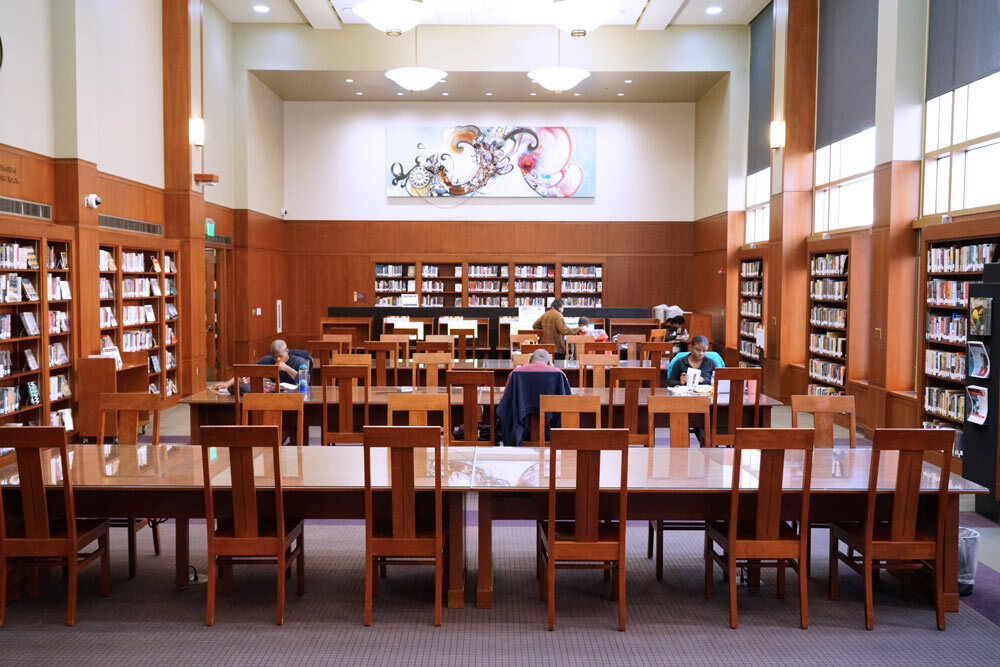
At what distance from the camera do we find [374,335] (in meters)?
13.7

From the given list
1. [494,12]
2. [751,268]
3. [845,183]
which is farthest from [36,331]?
[751,268]

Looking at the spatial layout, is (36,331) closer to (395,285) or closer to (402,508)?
(402,508)

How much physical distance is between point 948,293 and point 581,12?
16.3ft

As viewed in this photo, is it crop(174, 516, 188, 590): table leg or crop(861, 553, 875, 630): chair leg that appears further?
crop(174, 516, 188, 590): table leg

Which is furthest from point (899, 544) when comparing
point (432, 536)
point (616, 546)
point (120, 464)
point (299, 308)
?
point (299, 308)

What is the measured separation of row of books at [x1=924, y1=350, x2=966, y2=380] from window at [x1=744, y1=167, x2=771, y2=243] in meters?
5.14

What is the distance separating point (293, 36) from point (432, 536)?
1200 cm

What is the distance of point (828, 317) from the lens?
33.4ft

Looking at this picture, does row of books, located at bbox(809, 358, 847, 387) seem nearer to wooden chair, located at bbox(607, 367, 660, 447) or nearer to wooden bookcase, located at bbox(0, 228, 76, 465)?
wooden chair, located at bbox(607, 367, 660, 447)

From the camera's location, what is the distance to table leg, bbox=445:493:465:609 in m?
4.18

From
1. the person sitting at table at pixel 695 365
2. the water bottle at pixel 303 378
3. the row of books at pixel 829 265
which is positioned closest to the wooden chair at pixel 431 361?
the water bottle at pixel 303 378

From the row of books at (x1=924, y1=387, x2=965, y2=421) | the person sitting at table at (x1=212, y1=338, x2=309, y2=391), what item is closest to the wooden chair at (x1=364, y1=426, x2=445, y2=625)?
the person sitting at table at (x1=212, y1=338, x2=309, y2=391)

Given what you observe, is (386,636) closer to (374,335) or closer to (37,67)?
(37,67)

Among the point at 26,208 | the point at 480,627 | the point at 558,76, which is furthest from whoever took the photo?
the point at 558,76
